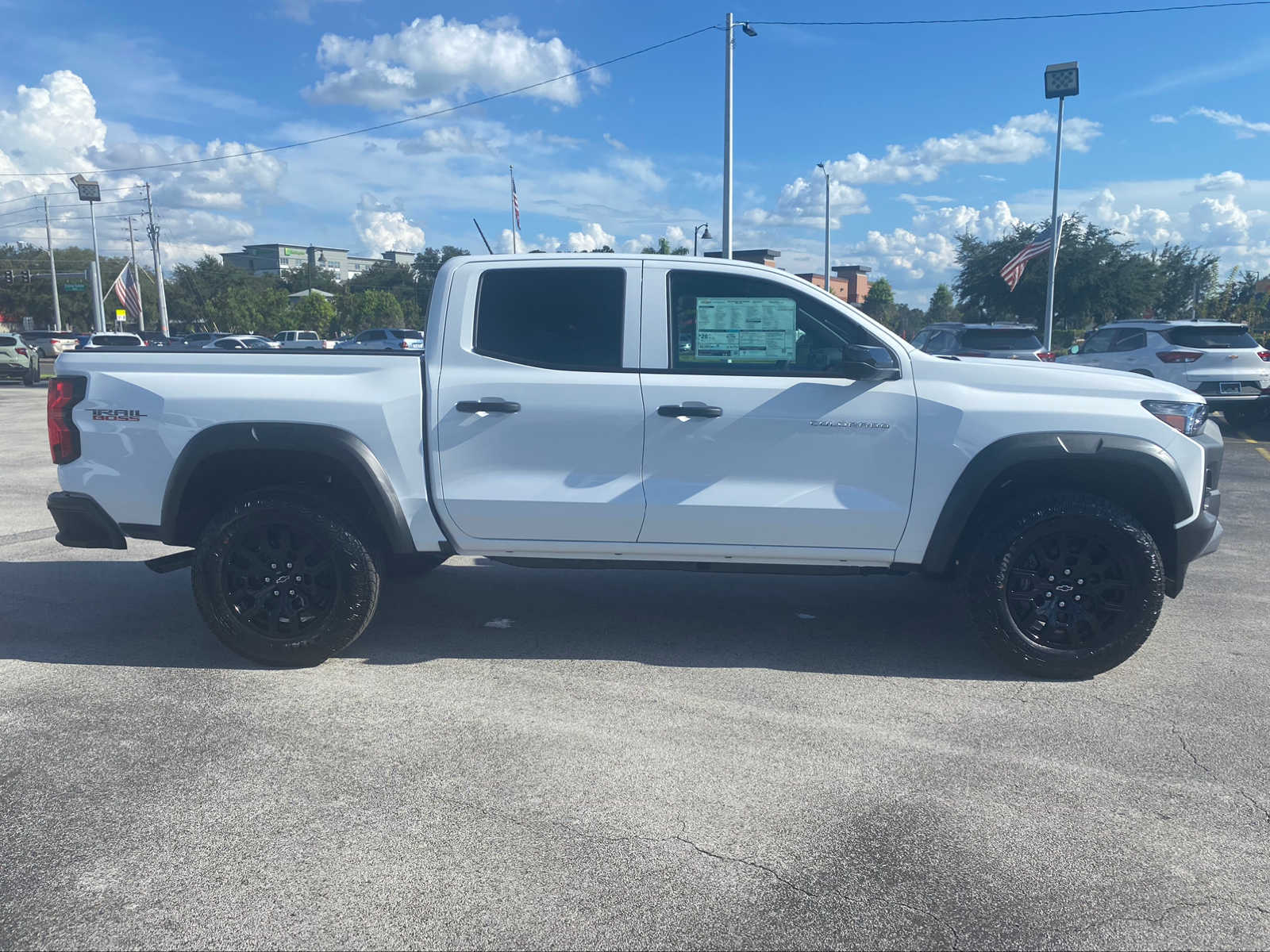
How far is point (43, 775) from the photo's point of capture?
362 centimetres

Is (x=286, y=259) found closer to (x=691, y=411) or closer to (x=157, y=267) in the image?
(x=157, y=267)

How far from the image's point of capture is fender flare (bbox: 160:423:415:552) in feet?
14.8

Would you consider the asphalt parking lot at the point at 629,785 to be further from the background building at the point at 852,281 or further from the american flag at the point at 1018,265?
the background building at the point at 852,281

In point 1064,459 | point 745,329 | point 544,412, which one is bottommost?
point 1064,459

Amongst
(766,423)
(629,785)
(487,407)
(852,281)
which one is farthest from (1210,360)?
(852,281)

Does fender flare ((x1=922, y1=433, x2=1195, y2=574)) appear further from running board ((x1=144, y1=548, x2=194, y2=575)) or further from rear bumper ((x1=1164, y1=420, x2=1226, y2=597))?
running board ((x1=144, y1=548, x2=194, y2=575))

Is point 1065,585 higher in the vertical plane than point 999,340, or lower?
lower

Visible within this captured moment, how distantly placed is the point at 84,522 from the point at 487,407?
2.06 m

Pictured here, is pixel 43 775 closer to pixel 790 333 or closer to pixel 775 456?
pixel 775 456

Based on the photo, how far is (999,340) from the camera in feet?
49.5

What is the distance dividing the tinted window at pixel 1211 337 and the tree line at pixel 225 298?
60.1 meters

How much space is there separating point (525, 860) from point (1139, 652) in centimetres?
355

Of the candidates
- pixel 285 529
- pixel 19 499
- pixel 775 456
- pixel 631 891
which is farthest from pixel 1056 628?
pixel 19 499

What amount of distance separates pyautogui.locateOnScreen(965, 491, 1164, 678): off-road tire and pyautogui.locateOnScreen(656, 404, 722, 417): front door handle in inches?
53.9
